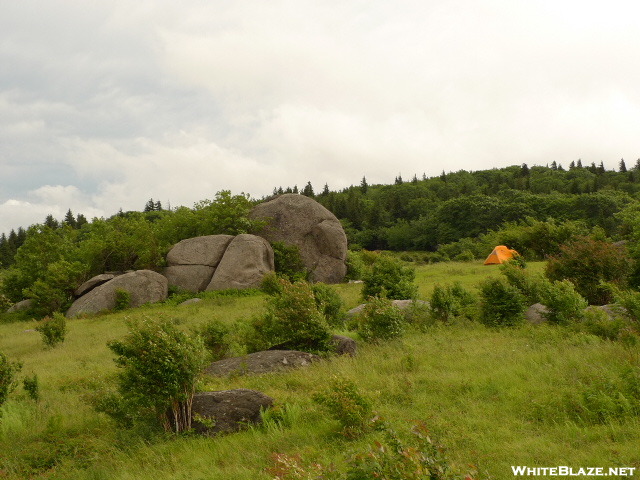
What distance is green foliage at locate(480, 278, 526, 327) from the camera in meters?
14.1

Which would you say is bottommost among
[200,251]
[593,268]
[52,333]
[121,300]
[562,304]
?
[121,300]

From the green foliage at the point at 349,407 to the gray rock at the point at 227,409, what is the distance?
1.29 meters


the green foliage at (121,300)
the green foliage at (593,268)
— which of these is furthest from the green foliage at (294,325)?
the green foliage at (121,300)

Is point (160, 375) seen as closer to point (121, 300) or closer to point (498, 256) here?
point (121, 300)

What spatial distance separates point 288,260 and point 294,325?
24422 millimetres

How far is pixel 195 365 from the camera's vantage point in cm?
786

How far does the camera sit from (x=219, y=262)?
35.0 metres

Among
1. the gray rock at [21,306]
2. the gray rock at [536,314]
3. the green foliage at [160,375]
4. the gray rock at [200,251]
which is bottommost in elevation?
the gray rock at [21,306]

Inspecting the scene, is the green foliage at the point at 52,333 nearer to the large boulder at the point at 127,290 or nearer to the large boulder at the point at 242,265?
the large boulder at the point at 127,290

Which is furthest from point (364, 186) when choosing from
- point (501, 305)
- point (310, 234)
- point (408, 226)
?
point (501, 305)

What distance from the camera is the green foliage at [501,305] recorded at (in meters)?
14.1

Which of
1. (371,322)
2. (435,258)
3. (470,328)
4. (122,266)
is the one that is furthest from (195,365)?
(435,258)

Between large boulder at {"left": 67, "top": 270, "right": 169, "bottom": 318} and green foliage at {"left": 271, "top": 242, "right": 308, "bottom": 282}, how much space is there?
29.9ft

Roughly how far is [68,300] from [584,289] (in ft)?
114
